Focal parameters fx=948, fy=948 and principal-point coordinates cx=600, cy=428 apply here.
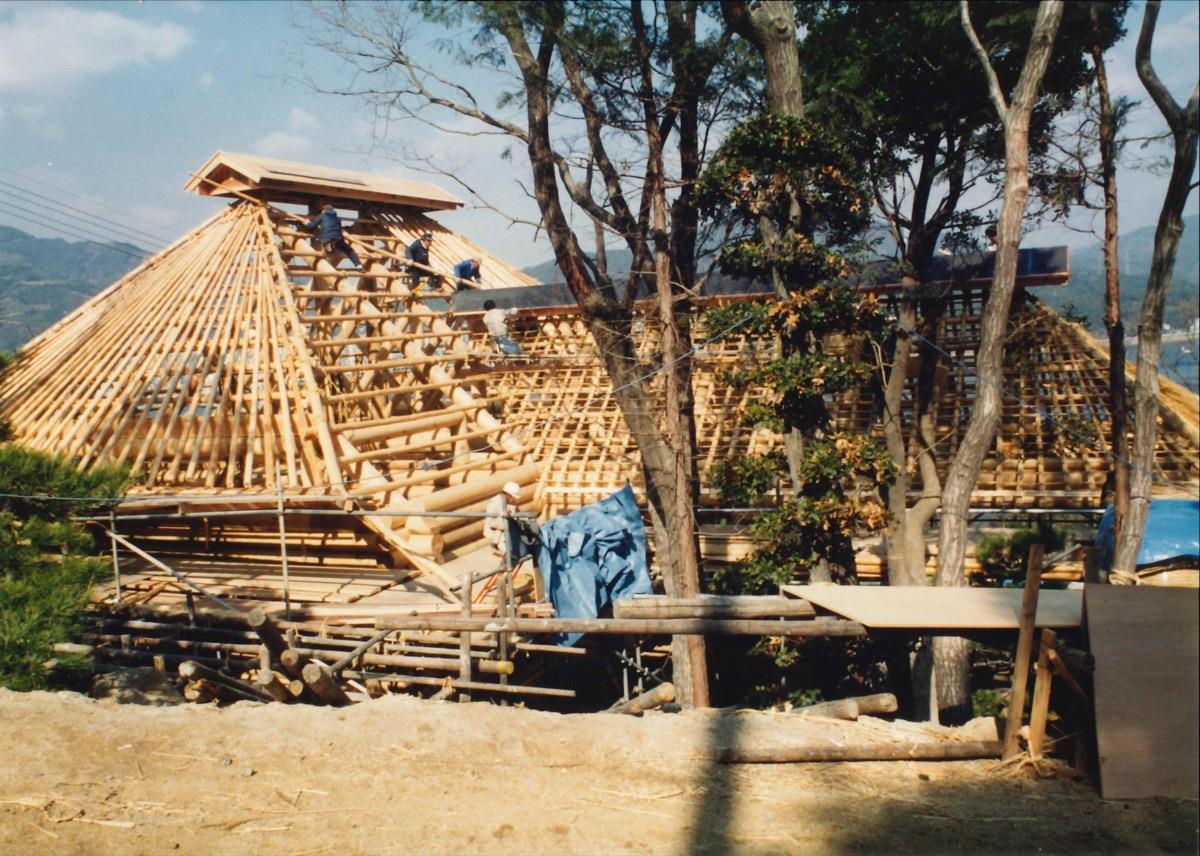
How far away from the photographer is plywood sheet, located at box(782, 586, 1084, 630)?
466cm

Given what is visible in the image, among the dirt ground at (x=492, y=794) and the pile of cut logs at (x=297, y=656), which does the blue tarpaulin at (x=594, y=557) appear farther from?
the dirt ground at (x=492, y=794)

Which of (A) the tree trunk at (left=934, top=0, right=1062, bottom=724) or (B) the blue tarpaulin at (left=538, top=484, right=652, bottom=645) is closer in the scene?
(A) the tree trunk at (left=934, top=0, right=1062, bottom=724)

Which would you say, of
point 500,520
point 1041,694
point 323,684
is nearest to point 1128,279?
point 1041,694

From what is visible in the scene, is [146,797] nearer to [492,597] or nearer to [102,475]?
[102,475]

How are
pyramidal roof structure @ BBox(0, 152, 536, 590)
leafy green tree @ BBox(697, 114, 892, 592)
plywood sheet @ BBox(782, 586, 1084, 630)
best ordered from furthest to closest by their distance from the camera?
pyramidal roof structure @ BBox(0, 152, 536, 590), leafy green tree @ BBox(697, 114, 892, 592), plywood sheet @ BBox(782, 586, 1084, 630)

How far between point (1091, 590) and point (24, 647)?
19.4ft

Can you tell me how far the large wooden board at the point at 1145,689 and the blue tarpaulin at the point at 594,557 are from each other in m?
5.34

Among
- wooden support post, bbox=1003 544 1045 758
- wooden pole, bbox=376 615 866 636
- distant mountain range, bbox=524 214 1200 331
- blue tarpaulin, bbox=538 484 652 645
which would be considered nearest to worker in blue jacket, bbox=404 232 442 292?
distant mountain range, bbox=524 214 1200 331

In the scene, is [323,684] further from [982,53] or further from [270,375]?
[982,53]

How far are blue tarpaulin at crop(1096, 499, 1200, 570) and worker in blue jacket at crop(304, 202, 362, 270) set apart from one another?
33.1 ft

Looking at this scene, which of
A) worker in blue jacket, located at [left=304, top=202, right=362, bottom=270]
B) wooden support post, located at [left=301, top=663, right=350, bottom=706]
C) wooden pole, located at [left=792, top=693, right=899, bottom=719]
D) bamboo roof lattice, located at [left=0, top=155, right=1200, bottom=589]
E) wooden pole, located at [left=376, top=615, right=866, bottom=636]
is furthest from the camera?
worker in blue jacket, located at [left=304, top=202, right=362, bottom=270]

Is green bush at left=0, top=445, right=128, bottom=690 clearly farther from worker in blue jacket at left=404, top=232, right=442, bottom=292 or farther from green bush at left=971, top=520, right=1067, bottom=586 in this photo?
green bush at left=971, top=520, right=1067, bottom=586

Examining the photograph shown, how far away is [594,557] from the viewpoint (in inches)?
361

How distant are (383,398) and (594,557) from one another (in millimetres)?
4252
